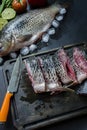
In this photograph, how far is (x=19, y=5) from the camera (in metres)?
2.17

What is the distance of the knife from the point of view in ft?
5.26

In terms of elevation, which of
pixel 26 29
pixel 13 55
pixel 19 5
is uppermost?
pixel 19 5

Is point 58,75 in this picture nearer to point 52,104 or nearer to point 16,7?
point 52,104

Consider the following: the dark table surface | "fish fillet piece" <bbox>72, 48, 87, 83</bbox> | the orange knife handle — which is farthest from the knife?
"fish fillet piece" <bbox>72, 48, 87, 83</bbox>

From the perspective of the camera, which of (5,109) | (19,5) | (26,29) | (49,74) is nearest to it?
(5,109)

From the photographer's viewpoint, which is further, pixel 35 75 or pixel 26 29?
pixel 26 29

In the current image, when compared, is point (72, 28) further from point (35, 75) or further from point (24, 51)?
point (35, 75)

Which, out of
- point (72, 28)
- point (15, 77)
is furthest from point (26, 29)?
point (15, 77)

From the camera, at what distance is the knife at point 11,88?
1.60m

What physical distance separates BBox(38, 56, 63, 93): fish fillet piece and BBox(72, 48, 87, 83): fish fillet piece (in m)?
0.13

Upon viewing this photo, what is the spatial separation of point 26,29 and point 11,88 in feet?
1.73

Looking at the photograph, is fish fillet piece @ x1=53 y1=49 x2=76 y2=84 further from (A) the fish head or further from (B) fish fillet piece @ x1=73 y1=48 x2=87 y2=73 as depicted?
(A) the fish head

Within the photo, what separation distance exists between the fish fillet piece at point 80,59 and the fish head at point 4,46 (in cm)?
45

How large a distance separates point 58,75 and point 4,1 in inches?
33.0
